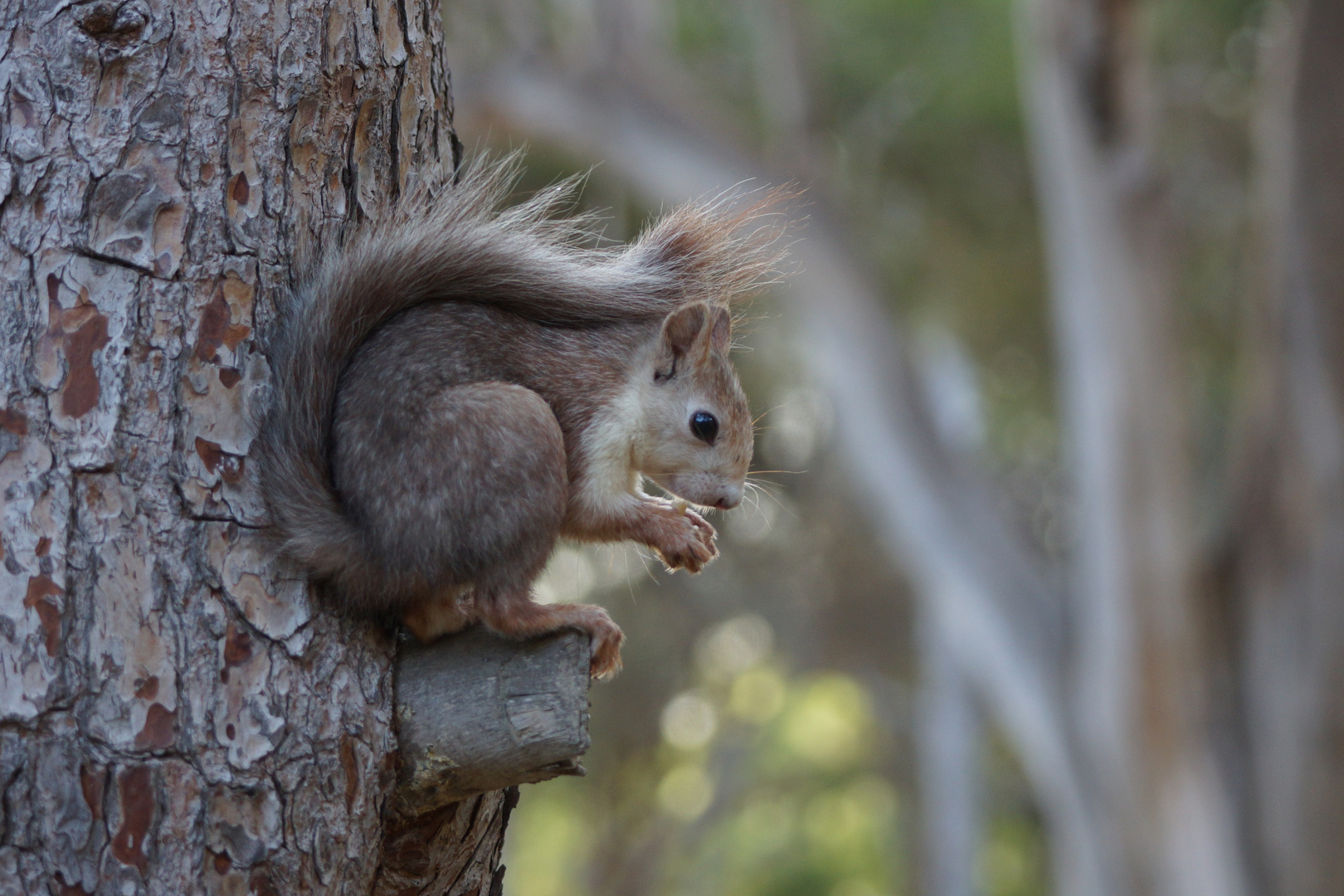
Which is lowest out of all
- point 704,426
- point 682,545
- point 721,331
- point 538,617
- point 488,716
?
point 488,716

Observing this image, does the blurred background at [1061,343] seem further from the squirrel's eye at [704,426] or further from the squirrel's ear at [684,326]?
the squirrel's ear at [684,326]

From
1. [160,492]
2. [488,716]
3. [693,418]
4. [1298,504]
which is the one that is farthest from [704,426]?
[1298,504]

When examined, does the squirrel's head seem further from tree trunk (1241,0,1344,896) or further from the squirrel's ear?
tree trunk (1241,0,1344,896)

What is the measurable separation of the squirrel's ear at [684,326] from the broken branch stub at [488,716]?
1.38ft

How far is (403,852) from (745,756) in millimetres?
11508

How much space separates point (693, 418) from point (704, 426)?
2 centimetres

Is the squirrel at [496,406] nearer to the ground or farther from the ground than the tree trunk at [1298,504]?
nearer to the ground

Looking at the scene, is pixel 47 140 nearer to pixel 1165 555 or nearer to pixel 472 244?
pixel 472 244

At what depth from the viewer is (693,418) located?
1.69 meters

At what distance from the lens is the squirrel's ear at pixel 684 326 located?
5.30 feet

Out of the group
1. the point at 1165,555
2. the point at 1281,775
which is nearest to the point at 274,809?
the point at 1165,555

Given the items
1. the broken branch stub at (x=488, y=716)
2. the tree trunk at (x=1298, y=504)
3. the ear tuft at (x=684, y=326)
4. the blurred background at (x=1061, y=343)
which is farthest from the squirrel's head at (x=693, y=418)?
the tree trunk at (x=1298, y=504)

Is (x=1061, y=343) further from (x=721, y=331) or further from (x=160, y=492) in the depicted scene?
(x=160, y=492)

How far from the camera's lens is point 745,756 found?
12.7m
